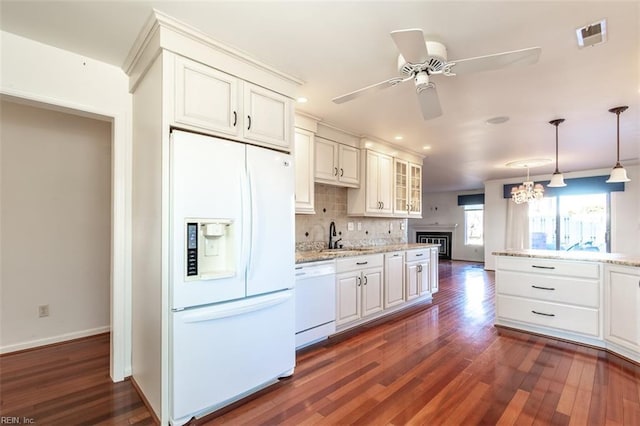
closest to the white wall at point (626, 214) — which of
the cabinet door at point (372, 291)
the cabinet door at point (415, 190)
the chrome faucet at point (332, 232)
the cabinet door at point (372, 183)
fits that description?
the cabinet door at point (415, 190)

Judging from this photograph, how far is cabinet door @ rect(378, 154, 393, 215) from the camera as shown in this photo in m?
4.42

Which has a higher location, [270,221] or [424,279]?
[270,221]

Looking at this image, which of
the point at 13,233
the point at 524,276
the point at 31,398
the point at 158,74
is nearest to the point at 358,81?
the point at 158,74

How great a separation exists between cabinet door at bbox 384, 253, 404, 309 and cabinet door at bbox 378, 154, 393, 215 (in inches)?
29.3

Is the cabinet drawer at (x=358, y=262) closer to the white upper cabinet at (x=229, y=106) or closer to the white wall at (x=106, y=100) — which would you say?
the white upper cabinet at (x=229, y=106)

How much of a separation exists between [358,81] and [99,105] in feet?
6.60

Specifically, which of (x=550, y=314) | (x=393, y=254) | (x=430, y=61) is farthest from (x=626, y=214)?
(x=430, y=61)

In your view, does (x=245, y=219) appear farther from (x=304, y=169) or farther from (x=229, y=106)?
(x=304, y=169)

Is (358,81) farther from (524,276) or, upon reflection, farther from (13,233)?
(13,233)

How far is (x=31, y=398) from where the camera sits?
2.14 m

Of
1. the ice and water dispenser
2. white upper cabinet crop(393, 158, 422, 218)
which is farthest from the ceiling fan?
white upper cabinet crop(393, 158, 422, 218)

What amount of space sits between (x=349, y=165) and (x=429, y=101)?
6.36 ft

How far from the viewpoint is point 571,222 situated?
277 inches

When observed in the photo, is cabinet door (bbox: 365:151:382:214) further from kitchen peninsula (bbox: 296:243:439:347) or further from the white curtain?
the white curtain
